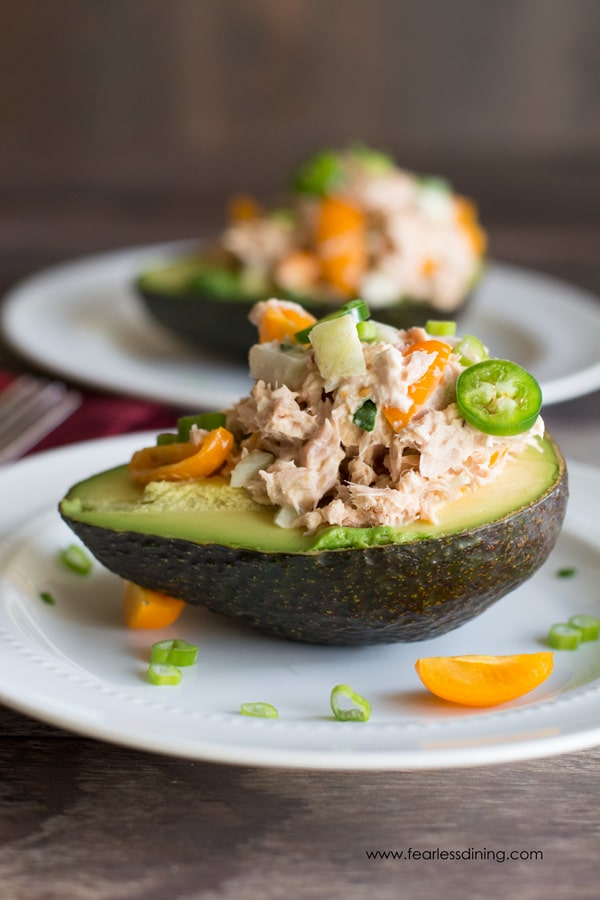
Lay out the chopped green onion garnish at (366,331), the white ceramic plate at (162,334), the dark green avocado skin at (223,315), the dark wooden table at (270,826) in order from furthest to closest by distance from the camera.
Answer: the dark green avocado skin at (223,315), the white ceramic plate at (162,334), the chopped green onion garnish at (366,331), the dark wooden table at (270,826)

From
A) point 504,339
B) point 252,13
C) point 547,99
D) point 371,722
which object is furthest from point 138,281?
point 547,99

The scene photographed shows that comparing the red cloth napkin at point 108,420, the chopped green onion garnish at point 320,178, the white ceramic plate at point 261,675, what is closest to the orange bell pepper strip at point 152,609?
the white ceramic plate at point 261,675

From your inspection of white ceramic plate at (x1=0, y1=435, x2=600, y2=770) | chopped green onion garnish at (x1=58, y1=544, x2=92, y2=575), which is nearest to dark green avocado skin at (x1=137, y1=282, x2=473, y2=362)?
white ceramic plate at (x1=0, y1=435, x2=600, y2=770)

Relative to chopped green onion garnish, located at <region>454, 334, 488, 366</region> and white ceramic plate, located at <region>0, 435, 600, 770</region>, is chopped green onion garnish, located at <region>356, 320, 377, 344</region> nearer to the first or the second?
chopped green onion garnish, located at <region>454, 334, 488, 366</region>

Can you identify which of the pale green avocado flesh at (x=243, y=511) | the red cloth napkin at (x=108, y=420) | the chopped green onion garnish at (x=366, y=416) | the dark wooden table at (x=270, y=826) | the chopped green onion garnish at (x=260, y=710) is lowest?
the red cloth napkin at (x=108, y=420)

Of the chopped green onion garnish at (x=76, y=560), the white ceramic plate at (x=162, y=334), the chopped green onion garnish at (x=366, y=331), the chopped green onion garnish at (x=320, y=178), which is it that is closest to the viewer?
the chopped green onion garnish at (x=366, y=331)

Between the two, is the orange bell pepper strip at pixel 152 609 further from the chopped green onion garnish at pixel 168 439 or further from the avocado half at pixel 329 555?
the chopped green onion garnish at pixel 168 439

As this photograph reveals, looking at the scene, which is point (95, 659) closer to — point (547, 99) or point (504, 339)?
point (504, 339)
